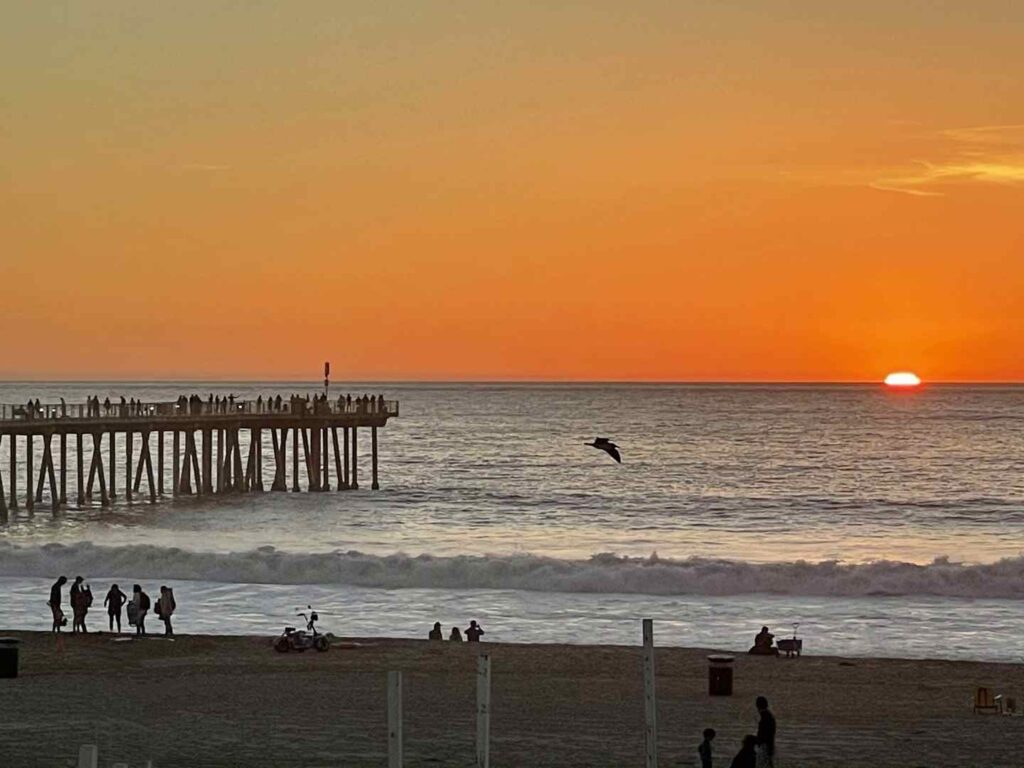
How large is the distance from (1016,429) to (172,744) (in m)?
139

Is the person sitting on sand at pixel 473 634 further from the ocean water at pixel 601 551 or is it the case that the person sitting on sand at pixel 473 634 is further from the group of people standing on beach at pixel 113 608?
the group of people standing on beach at pixel 113 608

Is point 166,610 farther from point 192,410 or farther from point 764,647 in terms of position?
point 192,410

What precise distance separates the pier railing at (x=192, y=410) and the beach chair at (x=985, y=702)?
4137 cm

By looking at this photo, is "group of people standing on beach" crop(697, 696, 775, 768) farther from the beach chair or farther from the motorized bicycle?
the motorized bicycle

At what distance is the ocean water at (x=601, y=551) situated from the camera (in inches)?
1329

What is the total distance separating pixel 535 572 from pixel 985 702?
22.1 meters

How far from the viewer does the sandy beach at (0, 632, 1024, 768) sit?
1791 centimetres

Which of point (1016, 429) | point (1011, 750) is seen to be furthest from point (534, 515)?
point (1016, 429)

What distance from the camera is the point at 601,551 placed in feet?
175

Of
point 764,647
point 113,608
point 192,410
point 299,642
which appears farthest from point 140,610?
point 192,410

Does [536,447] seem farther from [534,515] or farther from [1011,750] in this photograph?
[1011,750]

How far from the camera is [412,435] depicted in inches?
5615

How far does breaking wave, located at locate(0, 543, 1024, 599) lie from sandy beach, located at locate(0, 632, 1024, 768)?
13.4 m

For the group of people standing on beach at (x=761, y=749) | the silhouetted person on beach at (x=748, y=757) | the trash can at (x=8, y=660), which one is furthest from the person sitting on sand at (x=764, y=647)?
the trash can at (x=8, y=660)
